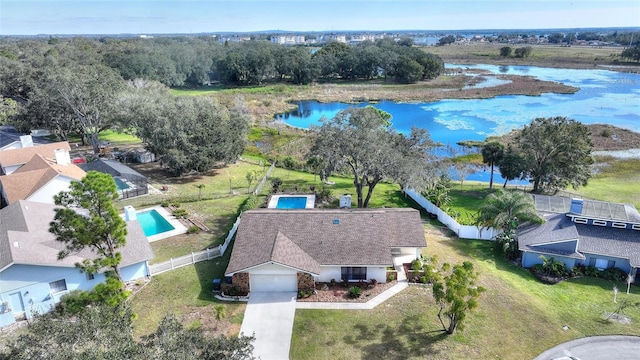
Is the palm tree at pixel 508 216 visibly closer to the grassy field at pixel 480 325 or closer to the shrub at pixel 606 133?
the grassy field at pixel 480 325

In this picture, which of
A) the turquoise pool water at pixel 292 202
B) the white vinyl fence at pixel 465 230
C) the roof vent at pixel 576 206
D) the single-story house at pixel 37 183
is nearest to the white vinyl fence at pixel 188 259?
the turquoise pool water at pixel 292 202

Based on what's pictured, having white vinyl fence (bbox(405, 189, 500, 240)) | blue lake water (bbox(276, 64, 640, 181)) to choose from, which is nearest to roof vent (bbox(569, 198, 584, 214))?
white vinyl fence (bbox(405, 189, 500, 240))

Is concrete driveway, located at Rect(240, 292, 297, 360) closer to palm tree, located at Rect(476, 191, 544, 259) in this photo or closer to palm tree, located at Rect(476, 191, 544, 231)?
palm tree, located at Rect(476, 191, 544, 259)

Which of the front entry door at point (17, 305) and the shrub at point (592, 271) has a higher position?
the front entry door at point (17, 305)

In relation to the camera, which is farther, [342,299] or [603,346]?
[342,299]

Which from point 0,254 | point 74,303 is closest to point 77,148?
point 0,254

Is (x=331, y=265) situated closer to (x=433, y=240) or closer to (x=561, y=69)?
(x=433, y=240)
